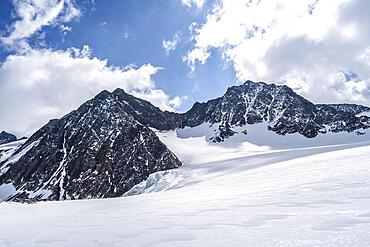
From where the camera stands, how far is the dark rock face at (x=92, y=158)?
138125mm

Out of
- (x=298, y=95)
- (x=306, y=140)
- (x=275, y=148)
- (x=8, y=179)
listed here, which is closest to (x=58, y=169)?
(x=8, y=179)

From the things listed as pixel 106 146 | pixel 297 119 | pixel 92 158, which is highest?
pixel 297 119

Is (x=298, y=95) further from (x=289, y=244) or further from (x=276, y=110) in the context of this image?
(x=289, y=244)

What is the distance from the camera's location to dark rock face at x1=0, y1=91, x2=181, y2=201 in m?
138

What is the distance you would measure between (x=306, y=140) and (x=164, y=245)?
16628cm

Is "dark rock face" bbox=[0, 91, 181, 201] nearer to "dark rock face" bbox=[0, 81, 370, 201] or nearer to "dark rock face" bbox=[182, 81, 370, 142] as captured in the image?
"dark rock face" bbox=[0, 81, 370, 201]

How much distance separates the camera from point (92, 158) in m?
151

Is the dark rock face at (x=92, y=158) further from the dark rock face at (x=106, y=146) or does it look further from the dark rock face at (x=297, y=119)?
the dark rock face at (x=297, y=119)

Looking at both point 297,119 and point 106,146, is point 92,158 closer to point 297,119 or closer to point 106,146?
point 106,146

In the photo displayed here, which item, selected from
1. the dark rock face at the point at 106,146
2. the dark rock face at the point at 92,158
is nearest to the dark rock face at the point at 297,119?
the dark rock face at the point at 106,146

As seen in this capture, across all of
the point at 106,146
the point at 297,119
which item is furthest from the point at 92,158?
the point at 297,119

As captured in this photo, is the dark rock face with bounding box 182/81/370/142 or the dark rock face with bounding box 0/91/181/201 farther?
the dark rock face with bounding box 182/81/370/142

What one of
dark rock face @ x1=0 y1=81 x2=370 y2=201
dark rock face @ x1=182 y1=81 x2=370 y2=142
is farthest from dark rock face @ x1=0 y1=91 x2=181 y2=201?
dark rock face @ x1=182 y1=81 x2=370 y2=142

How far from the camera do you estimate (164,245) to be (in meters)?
7.93
